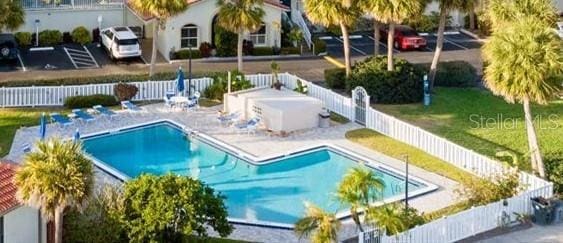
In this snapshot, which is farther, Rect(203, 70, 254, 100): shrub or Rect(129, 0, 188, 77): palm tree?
Rect(129, 0, 188, 77): palm tree

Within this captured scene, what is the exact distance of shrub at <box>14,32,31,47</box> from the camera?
50.1 meters

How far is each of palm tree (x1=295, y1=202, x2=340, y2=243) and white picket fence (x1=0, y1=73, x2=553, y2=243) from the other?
0.69 m

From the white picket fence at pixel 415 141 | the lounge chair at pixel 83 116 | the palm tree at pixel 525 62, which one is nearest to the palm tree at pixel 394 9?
the white picket fence at pixel 415 141

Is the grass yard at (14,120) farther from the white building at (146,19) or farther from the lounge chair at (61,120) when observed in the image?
the white building at (146,19)

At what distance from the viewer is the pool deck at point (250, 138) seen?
3222cm

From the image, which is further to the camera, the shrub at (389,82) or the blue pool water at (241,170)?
the shrub at (389,82)

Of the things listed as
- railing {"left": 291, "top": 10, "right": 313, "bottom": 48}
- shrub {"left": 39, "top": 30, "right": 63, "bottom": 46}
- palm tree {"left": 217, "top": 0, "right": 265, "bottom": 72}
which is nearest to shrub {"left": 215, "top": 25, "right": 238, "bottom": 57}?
railing {"left": 291, "top": 10, "right": 313, "bottom": 48}

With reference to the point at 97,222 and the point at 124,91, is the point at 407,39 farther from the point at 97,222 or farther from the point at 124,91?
the point at 97,222

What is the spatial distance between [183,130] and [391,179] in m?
8.08

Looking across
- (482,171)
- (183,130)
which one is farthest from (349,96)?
(482,171)

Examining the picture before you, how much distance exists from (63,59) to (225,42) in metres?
6.92

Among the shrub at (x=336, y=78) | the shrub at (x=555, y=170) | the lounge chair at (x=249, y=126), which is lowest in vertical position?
the shrub at (x=555, y=170)

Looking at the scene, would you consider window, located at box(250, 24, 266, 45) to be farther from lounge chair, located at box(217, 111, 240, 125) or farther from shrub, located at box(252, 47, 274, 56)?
lounge chair, located at box(217, 111, 240, 125)

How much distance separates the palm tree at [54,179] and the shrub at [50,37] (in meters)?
27.2
